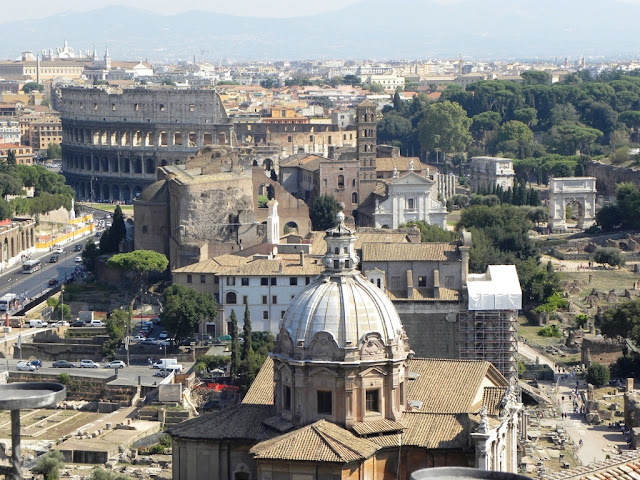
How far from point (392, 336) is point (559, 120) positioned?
110 meters

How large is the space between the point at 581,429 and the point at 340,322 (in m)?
18.0

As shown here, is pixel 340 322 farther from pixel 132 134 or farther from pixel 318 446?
pixel 132 134

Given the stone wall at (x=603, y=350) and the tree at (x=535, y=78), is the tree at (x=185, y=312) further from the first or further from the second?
the tree at (x=535, y=78)

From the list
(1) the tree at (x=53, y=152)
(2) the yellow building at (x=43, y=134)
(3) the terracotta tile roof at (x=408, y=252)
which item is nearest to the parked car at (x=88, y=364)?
(3) the terracotta tile roof at (x=408, y=252)

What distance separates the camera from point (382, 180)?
8375 centimetres

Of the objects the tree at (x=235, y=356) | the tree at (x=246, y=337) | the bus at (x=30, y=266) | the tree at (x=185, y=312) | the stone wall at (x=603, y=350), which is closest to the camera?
the tree at (x=235, y=356)

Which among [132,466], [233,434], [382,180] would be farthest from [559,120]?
[233,434]

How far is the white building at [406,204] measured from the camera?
7738 centimetres

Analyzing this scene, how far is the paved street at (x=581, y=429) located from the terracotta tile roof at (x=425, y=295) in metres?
4.44

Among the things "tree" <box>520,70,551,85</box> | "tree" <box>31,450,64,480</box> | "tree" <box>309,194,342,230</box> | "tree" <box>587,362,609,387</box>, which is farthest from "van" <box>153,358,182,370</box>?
"tree" <box>520,70,551,85</box>

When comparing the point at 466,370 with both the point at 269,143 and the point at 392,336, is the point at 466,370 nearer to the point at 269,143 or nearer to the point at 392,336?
the point at 392,336

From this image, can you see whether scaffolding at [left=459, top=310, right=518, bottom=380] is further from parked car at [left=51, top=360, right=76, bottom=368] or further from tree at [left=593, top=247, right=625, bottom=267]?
tree at [left=593, top=247, right=625, bottom=267]

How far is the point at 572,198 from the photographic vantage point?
303ft

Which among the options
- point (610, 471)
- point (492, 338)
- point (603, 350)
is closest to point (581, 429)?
point (492, 338)
